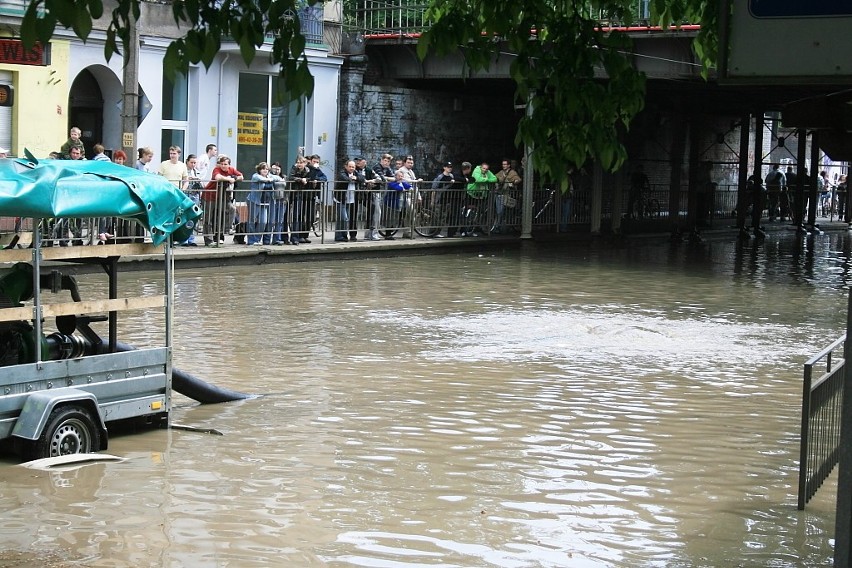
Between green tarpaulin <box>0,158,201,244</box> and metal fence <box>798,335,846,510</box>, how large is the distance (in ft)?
15.5

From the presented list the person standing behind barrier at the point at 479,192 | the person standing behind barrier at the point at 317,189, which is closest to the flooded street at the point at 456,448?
the person standing behind barrier at the point at 317,189

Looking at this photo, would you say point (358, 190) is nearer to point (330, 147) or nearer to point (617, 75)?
point (330, 147)

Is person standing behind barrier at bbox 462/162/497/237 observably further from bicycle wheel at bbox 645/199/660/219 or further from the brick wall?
bicycle wheel at bbox 645/199/660/219

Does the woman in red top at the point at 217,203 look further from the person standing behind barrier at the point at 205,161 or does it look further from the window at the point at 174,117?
the window at the point at 174,117

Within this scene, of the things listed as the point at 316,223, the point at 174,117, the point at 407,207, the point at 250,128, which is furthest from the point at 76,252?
the point at 250,128

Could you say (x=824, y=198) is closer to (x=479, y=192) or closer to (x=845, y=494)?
(x=479, y=192)

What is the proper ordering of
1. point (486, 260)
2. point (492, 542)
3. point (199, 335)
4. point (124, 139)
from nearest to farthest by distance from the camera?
1. point (492, 542)
2. point (199, 335)
3. point (124, 139)
4. point (486, 260)

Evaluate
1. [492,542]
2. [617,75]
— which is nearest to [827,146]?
[617,75]

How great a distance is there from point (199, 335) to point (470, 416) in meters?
5.06

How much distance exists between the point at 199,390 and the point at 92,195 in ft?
8.20

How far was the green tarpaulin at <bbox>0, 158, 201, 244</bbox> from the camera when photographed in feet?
29.3

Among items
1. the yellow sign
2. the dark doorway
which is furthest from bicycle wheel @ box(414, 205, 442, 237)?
the dark doorway

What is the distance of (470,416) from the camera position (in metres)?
11.1

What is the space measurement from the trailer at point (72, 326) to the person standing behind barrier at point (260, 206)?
1499cm
